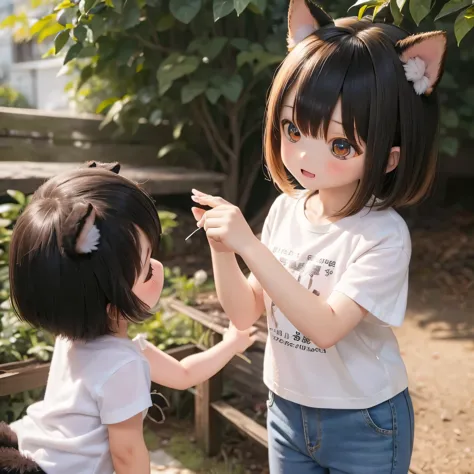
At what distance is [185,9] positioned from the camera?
306cm

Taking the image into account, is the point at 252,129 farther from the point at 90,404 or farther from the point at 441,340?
the point at 90,404

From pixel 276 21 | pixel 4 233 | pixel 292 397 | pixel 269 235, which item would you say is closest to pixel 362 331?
pixel 292 397

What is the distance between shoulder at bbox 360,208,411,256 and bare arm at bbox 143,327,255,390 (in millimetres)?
485

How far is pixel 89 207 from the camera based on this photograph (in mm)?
1029

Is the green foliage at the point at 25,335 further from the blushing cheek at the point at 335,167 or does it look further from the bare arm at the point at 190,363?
the blushing cheek at the point at 335,167

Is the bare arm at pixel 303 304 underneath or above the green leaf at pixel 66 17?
underneath

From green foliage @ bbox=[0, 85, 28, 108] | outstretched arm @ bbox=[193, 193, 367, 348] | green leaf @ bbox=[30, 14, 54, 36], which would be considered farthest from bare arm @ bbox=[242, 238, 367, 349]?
green foliage @ bbox=[0, 85, 28, 108]

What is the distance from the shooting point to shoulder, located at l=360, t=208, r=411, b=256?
1171mm

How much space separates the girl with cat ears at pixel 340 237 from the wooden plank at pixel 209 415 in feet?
3.13

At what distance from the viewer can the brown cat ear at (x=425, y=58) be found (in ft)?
3.62

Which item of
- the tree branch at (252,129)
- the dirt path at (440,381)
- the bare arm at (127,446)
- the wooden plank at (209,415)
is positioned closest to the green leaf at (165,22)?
the tree branch at (252,129)

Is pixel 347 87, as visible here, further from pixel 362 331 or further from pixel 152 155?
pixel 152 155

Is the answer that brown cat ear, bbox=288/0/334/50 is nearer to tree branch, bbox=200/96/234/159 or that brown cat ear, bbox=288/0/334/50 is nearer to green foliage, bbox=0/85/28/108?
tree branch, bbox=200/96/234/159

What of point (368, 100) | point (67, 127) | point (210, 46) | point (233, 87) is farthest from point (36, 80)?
point (368, 100)
